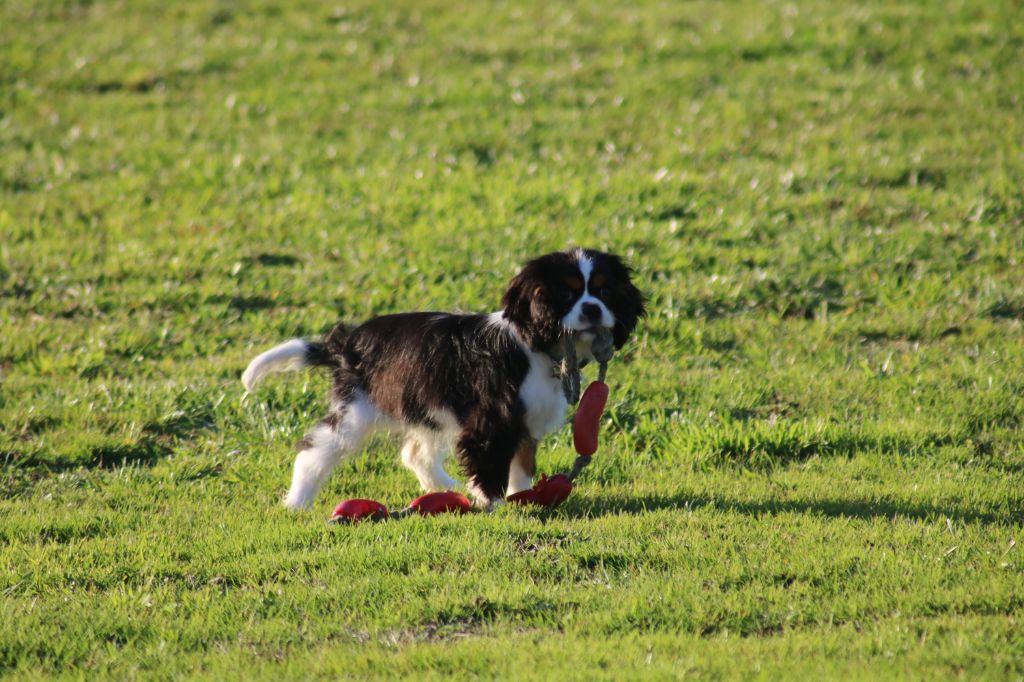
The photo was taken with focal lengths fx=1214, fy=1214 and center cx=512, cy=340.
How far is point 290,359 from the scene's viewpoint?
6555 millimetres

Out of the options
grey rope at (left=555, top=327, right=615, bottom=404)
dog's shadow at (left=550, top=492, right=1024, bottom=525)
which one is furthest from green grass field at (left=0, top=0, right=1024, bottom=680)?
grey rope at (left=555, top=327, right=615, bottom=404)

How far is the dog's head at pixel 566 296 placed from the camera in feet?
18.9

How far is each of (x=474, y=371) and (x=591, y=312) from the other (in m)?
0.75

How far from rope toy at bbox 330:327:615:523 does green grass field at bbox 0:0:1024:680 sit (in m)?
0.19

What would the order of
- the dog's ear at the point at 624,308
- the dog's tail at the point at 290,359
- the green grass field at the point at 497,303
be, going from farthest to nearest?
the dog's tail at the point at 290,359 → the dog's ear at the point at 624,308 → the green grass field at the point at 497,303

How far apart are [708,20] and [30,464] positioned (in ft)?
39.9

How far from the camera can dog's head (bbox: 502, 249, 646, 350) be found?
5.77 m

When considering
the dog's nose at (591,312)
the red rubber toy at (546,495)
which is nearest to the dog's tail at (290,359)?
the red rubber toy at (546,495)

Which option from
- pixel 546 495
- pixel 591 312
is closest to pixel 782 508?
pixel 546 495

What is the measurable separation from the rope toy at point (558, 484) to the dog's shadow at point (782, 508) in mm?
125

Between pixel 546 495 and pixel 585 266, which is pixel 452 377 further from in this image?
pixel 585 266

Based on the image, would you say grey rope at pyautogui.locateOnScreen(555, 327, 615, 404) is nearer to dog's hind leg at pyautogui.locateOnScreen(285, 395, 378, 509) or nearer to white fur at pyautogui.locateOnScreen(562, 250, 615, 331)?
white fur at pyautogui.locateOnScreen(562, 250, 615, 331)

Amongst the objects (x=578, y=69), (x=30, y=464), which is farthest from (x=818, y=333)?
(x=578, y=69)

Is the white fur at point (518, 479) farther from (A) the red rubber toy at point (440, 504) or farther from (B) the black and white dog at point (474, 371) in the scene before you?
(A) the red rubber toy at point (440, 504)
